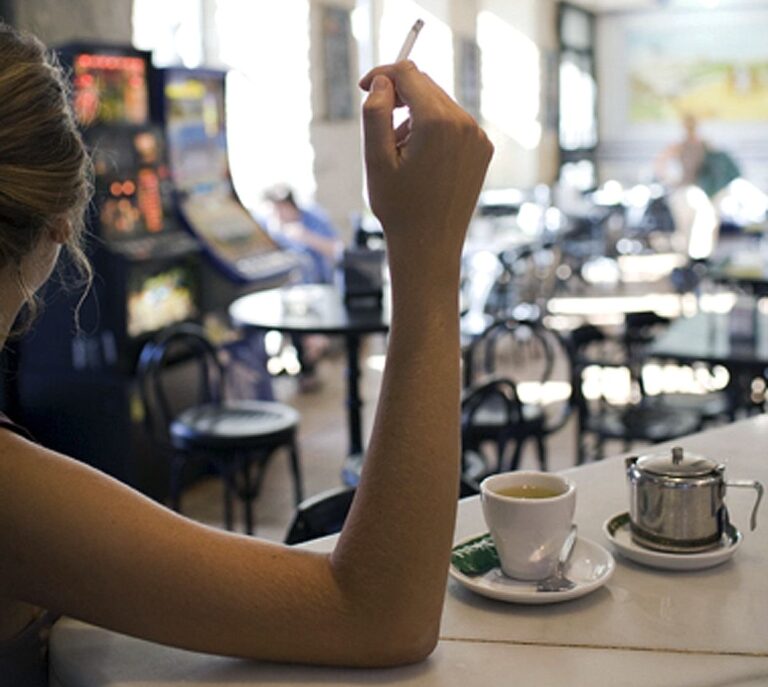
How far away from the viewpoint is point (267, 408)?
3.58 metres

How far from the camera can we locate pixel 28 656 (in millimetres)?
1103

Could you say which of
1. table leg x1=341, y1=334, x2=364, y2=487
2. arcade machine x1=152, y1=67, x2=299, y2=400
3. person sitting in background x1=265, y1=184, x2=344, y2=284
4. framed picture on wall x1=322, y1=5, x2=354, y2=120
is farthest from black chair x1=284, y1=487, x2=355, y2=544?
framed picture on wall x1=322, y1=5, x2=354, y2=120

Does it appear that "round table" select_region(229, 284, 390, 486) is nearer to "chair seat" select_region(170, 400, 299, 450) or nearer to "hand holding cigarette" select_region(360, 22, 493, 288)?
"chair seat" select_region(170, 400, 299, 450)

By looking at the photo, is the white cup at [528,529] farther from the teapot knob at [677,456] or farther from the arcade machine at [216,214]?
the arcade machine at [216,214]

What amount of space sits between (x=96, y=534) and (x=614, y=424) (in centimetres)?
291

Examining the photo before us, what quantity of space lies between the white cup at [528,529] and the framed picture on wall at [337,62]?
23.3 feet

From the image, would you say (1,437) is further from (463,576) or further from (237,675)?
(463,576)


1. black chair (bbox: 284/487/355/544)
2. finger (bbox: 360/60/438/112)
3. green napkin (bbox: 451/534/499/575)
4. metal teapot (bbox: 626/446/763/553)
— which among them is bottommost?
black chair (bbox: 284/487/355/544)

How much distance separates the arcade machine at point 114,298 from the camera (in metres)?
3.85

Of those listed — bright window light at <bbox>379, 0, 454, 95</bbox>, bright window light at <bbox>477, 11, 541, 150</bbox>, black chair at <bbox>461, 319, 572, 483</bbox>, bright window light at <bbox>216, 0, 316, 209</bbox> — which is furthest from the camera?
bright window light at <bbox>477, 11, 541, 150</bbox>

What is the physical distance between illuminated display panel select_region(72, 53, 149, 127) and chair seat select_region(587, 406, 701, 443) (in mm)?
1951

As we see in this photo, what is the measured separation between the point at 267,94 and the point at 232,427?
4.41 meters

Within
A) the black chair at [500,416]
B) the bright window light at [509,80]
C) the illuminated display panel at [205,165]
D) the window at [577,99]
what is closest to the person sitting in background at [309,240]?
the illuminated display panel at [205,165]

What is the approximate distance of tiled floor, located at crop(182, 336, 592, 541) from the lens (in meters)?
4.13
